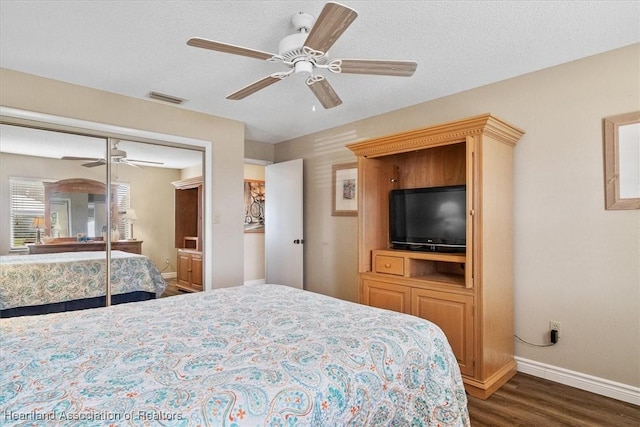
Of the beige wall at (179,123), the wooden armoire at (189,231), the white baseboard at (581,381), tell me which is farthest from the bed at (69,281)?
the white baseboard at (581,381)

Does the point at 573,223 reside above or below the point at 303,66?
below

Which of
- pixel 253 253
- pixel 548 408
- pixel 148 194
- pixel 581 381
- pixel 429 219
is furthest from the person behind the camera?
pixel 253 253

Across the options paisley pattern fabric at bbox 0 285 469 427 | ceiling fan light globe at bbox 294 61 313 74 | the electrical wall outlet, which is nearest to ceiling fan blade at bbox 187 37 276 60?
ceiling fan light globe at bbox 294 61 313 74

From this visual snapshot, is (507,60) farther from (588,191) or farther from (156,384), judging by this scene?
(156,384)

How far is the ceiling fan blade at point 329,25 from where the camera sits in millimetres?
1518

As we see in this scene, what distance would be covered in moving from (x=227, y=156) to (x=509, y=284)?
3127 millimetres

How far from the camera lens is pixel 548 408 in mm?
2285

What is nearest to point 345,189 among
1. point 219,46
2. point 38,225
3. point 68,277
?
point 219,46

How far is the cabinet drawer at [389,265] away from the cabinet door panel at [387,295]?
0.37 feet

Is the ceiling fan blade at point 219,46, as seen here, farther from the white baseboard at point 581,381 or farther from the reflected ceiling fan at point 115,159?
the white baseboard at point 581,381

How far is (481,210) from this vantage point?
2494 mm

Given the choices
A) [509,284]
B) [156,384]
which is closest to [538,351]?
[509,284]

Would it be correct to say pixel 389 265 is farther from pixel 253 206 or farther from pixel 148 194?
pixel 253 206

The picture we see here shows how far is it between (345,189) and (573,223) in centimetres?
235
